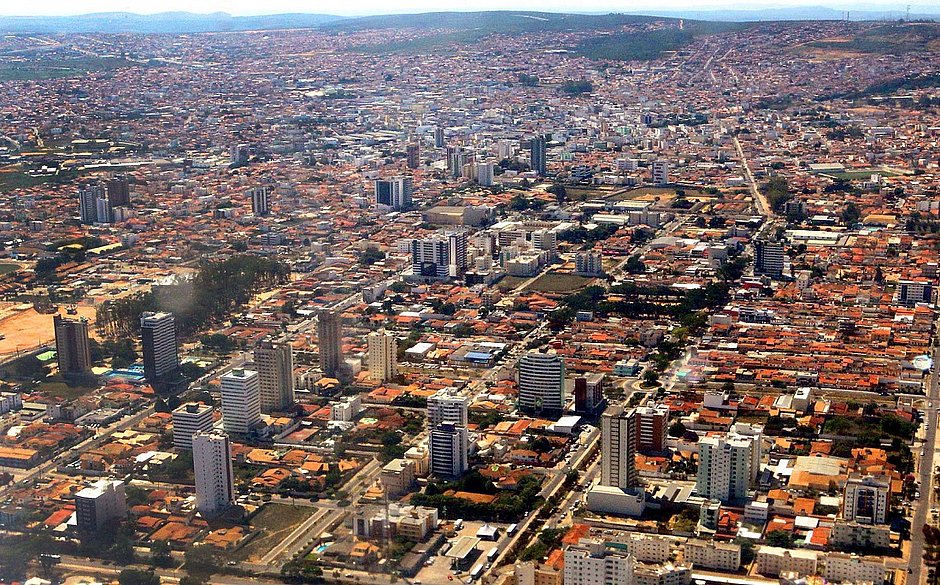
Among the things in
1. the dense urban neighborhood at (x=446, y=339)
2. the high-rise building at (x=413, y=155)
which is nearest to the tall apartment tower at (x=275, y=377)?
the dense urban neighborhood at (x=446, y=339)

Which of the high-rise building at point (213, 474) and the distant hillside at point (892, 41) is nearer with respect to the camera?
the high-rise building at point (213, 474)

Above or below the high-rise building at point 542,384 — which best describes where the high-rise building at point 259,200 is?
above

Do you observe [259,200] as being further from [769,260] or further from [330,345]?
[330,345]

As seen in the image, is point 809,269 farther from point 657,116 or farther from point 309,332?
point 657,116

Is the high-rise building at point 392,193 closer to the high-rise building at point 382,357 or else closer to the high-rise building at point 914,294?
the high-rise building at point 914,294

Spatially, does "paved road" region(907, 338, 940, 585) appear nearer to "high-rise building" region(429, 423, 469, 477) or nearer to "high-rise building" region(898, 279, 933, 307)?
"high-rise building" region(898, 279, 933, 307)

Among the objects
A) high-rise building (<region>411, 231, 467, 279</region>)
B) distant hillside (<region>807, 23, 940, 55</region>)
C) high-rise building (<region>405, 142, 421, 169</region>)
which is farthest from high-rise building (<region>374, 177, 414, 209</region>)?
distant hillside (<region>807, 23, 940, 55</region>)

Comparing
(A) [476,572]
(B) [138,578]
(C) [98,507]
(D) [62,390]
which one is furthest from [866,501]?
(D) [62,390]
